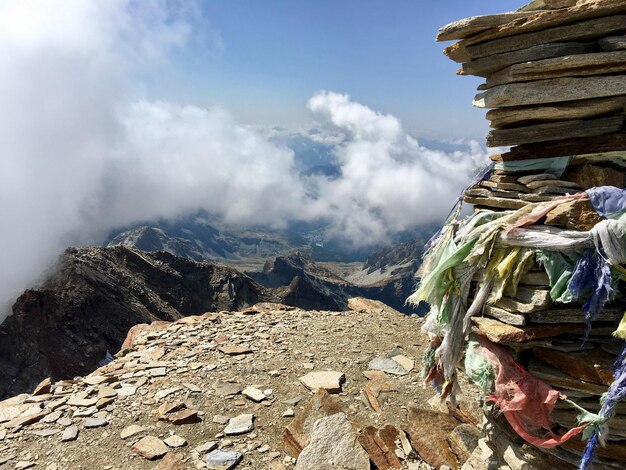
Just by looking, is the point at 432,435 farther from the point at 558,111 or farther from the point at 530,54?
the point at 530,54

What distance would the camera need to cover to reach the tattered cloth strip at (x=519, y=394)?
6.45 m

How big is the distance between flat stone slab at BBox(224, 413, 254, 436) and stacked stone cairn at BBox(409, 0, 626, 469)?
16.2 feet

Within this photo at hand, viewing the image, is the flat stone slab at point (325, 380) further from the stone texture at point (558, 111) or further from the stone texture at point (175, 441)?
the stone texture at point (558, 111)

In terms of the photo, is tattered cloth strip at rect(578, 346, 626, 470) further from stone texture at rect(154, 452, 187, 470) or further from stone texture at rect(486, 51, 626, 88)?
stone texture at rect(154, 452, 187, 470)

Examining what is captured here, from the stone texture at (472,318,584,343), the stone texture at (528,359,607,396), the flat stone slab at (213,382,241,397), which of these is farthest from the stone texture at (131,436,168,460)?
the stone texture at (528,359,607,396)

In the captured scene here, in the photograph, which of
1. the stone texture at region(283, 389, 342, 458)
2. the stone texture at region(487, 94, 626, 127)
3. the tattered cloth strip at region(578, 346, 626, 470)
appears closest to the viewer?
the tattered cloth strip at region(578, 346, 626, 470)

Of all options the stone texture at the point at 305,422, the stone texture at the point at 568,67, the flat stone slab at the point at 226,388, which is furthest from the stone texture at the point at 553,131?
the flat stone slab at the point at 226,388

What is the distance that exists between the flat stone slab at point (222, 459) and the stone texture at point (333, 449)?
4.75 ft

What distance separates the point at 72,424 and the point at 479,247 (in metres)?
9.78

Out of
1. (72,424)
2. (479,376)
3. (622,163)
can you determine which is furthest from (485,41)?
(72,424)

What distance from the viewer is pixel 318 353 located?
1408 centimetres

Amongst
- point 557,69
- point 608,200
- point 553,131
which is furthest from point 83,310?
point 608,200

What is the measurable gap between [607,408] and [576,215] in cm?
252

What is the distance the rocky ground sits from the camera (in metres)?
8.88
